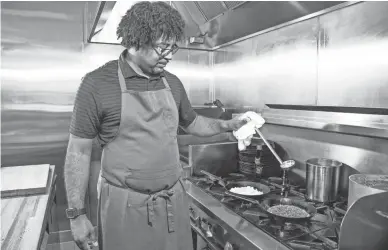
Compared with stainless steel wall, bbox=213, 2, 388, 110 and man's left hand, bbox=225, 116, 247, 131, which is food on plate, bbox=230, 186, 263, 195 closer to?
man's left hand, bbox=225, 116, 247, 131

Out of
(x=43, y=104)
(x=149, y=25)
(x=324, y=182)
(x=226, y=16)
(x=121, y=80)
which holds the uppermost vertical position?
(x=226, y=16)

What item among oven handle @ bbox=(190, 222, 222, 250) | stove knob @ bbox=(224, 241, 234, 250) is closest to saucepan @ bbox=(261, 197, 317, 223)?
stove knob @ bbox=(224, 241, 234, 250)

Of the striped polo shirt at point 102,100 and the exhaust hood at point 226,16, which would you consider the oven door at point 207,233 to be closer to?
the striped polo shirt at point 102,100

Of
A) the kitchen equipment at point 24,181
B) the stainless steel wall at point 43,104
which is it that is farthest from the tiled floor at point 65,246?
the kitchen equipment at point 24,181

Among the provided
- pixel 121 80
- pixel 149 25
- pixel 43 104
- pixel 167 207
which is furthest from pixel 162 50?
pixel 43 104

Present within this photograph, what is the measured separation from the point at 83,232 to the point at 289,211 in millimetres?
985

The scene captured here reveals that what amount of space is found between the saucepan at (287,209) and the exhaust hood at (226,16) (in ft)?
3.80

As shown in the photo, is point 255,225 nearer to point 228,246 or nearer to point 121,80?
point 228,246

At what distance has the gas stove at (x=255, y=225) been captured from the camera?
3.86ft

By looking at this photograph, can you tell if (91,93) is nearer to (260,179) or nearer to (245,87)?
(260,179)

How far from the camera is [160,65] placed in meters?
1.36

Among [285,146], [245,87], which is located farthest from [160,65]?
[245,87]

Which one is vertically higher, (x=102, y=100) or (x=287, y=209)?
(x=102, y=100)

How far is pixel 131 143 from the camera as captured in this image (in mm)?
1344
